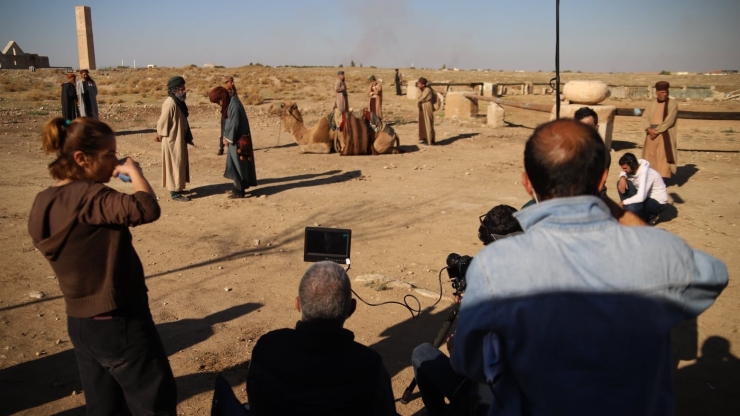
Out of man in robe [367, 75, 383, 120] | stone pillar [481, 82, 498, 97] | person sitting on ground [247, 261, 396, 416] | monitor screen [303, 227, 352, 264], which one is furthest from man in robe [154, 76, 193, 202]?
stone pillar [481, 82, 498, 97]

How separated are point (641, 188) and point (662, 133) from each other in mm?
2896

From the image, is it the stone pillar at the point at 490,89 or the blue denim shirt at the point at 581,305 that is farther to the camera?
the stone pillar at the point at 490,89

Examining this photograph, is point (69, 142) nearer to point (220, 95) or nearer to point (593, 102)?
point (220, 95)

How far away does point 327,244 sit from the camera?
4.00 meters

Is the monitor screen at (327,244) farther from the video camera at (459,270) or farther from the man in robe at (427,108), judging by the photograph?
the man in robe at (427,108)

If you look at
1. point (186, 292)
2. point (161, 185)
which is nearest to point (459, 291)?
point (186, 292)

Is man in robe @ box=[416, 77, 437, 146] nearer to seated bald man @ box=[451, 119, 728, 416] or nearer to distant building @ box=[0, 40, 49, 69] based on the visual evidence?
seated bald man @ box=[451, 119, 728, 416]

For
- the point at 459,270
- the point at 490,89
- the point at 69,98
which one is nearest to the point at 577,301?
the point at 459,270

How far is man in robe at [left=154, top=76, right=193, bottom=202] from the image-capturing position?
908 cm

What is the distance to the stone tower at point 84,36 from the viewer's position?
175 ft

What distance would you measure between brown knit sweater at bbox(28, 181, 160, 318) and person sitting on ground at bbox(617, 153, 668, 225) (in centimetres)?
632

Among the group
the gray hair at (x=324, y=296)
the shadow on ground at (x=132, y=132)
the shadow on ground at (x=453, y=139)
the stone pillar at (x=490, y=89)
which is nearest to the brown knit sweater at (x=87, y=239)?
the gray hair at (x=324, y=296)

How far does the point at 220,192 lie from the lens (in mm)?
9938

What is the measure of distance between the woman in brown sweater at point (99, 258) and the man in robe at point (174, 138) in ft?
21.6
